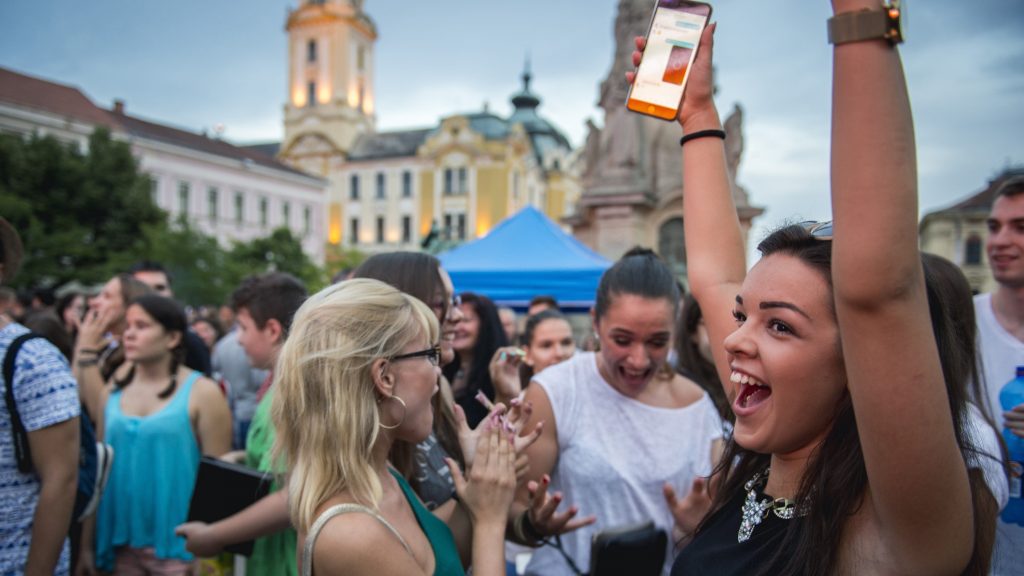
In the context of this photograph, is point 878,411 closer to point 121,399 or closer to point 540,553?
point 540,553

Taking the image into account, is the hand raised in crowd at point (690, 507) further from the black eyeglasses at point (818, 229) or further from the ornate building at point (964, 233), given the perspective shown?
the ornate building at point (964, 233)

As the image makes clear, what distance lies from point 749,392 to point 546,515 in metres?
1.19

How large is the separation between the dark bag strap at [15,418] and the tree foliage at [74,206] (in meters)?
27.7

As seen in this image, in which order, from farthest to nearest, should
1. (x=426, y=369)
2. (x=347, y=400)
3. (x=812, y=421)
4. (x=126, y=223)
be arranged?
(x=126, y=223) → (x=426, y=369) → (x=347, y=400) → (x=812, y=421)

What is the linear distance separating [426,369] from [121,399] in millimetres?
2699

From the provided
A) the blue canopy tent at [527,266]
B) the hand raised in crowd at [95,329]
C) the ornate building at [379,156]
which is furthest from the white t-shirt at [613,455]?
the ornate building at [379,156]

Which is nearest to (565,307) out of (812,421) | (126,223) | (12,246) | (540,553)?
(540,553)

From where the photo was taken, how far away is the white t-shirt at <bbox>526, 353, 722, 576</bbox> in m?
2.56

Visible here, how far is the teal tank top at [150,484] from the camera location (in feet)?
11.6

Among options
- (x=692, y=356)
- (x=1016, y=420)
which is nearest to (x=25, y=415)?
(x=692, y=356)

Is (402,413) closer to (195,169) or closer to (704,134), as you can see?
(704,134)

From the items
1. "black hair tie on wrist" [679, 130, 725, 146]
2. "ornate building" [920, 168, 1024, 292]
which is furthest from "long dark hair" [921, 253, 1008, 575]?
"ornate building" [920, 168, 1024, 292]

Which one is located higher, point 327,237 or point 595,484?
point 327,237

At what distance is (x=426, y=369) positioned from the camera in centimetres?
197
